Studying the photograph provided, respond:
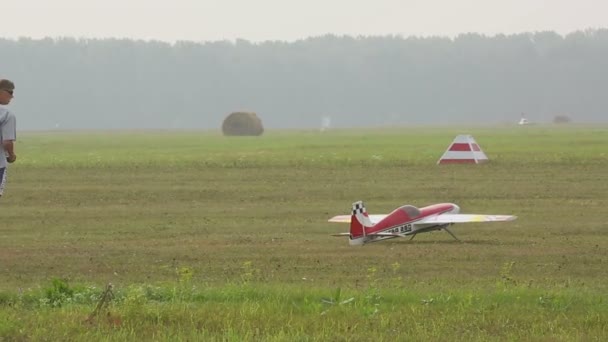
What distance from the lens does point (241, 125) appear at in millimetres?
84000

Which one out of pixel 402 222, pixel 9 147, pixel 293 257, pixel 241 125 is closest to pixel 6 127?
pixel 9 147

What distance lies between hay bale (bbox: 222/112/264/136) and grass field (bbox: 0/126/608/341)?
4761cm

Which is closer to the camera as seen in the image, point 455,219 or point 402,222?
point 402,222

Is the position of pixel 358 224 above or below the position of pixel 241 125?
above

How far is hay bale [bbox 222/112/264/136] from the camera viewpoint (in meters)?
83.7

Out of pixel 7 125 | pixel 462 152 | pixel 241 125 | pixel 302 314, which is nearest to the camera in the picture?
pixel 302 314

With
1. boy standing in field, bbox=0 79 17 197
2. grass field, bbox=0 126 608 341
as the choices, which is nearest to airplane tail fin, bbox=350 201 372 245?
grass field, bbox=0 126 608 341

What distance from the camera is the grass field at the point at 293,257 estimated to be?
9586 millimetres

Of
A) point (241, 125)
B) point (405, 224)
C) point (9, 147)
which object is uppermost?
point (9, 147)

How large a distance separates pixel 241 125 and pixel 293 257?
224 feet

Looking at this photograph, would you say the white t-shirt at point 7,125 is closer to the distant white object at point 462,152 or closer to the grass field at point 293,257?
the grass field at point 293,257

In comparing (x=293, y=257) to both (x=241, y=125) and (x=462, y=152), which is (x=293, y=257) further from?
(x=241, y=125)

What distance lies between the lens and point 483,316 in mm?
9914

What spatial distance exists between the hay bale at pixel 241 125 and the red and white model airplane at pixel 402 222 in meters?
65.4
